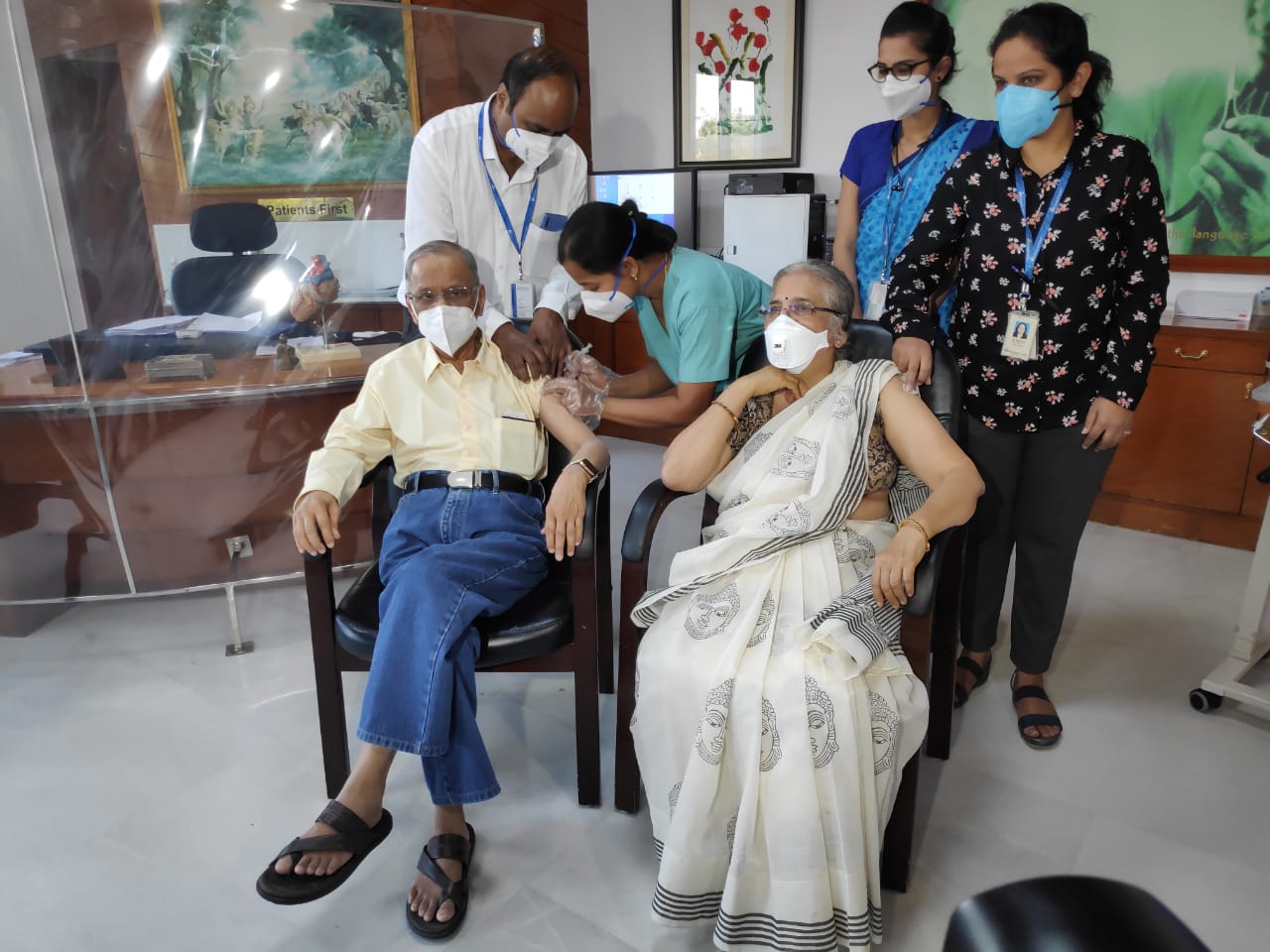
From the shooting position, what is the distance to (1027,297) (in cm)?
188

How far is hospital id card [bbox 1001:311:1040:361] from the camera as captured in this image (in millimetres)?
1876

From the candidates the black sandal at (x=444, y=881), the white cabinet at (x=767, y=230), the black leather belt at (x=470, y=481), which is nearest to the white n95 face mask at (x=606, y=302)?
the black leather belt at (x=470, y=481)

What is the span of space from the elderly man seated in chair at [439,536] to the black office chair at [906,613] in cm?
14

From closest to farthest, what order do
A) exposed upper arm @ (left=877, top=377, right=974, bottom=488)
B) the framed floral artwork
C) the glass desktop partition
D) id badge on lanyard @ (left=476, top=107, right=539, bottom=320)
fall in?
exposed upper arm @ (left=877, top=377, right=974, bottom=488), id badge on lanyard @ (left=476, top=107, right=539, bottom=320), the glass desktop partition, the framed floral artwork

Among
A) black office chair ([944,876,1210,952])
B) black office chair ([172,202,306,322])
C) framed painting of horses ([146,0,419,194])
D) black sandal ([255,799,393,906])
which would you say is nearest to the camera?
black office chair ([944,876,1210,952])

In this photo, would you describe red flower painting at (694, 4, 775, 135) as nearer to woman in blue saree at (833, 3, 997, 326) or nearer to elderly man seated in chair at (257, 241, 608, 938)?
woman in blue saree at (833, 3, 997, 326)

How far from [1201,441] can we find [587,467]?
248 cm

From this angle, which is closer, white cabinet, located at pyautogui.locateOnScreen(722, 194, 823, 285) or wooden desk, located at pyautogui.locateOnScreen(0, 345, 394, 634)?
wooden desk, located at pyautogui.locateOnScreen(0, 345, 394, 634)

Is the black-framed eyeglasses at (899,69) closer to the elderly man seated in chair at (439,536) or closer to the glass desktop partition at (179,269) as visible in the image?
the elderly man seated in chair at (439,536)

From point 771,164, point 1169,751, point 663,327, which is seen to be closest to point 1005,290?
point 663,327

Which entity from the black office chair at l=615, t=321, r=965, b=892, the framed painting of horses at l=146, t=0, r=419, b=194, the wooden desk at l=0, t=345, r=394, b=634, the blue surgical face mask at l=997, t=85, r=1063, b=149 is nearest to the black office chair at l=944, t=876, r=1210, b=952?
the black office chair at l=615, t=321, r=965, b=892

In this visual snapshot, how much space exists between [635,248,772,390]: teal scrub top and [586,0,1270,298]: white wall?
2275 mm

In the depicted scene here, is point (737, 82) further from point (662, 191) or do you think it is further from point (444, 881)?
point (444, 881)

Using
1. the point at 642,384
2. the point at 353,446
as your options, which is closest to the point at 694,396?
the point at 642,384
